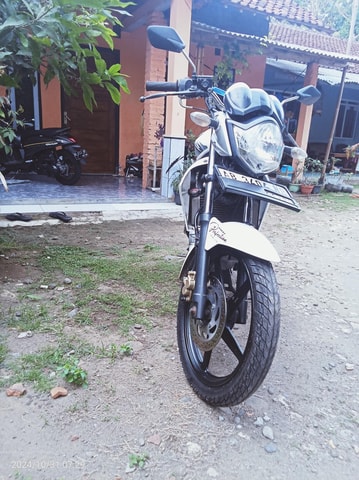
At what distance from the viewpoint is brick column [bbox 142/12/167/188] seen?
19.8 ft

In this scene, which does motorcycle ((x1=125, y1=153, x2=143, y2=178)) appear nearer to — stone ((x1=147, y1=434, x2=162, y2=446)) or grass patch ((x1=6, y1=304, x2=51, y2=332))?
grass patch ((x1=6, y1=304, x2=51, y2=332))

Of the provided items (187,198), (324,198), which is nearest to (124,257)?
(187,198)

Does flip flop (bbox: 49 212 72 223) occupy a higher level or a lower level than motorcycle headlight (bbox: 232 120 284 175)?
lower

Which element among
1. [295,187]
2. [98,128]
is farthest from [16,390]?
[98,128]

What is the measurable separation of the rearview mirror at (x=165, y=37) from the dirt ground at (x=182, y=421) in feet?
4.80

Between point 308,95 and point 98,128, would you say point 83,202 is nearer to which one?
point 98,128

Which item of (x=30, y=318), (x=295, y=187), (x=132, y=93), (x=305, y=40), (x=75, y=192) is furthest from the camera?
(x=305, y=40)

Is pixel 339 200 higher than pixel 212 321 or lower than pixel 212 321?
lower

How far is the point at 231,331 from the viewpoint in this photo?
1671 mm

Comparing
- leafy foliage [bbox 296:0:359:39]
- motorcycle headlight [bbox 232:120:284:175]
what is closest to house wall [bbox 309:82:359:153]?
motorcycle headlight [bbox 232:120:284:175]

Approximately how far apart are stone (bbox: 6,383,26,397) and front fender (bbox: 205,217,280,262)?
0.98m

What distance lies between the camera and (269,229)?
189 inches

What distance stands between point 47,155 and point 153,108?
1.93 metres

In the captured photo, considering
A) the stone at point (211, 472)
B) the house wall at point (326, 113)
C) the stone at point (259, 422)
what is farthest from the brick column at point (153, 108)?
the house wall at point (326, 113)
